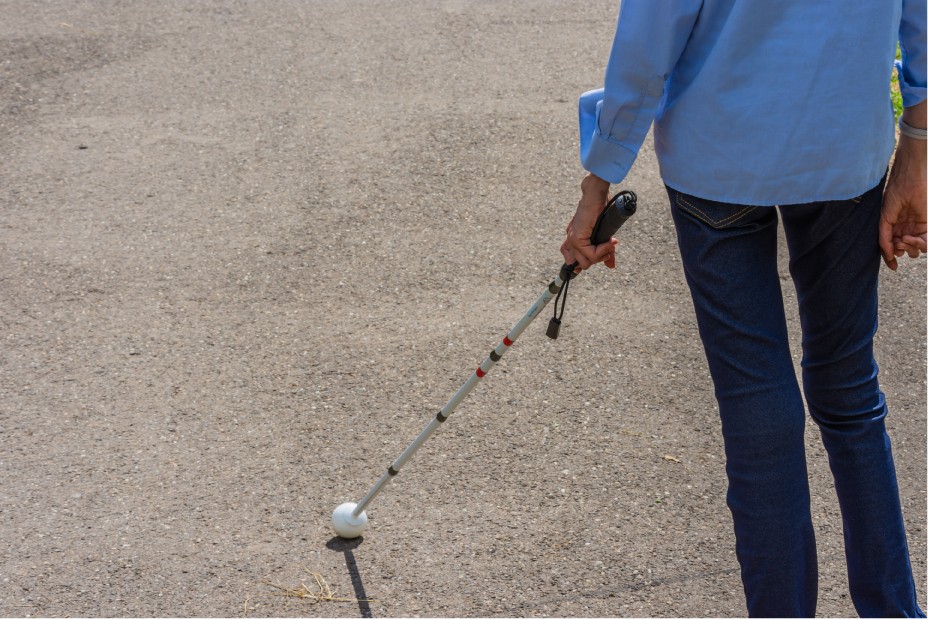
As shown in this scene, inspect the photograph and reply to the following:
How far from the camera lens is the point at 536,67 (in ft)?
21.1

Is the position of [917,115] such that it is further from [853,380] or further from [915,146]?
[853,380]

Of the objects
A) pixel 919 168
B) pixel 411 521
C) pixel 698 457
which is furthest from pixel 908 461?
pixel 411 521

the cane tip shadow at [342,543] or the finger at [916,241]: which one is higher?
the finger at [916,241]

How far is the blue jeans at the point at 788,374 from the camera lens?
2205mm

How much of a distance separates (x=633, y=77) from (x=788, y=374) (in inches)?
29.2

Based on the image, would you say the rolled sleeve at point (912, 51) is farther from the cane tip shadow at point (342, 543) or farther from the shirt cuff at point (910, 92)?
the cane tip shadow at point (342, 543)

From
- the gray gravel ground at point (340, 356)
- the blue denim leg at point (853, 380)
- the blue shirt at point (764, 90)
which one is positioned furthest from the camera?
the gray gravel ground at point (340, 356)

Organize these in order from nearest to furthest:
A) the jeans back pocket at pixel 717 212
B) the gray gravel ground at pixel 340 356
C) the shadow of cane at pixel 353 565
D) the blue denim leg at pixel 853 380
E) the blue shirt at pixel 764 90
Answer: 1. the blue shirt at pixel 764 90
2. the jeans back pocket at pixel 717 212
3. the blue denim leg at pixel 853 380
4. the shadow of cane at pixel 353 565
5. the gray gravel ground at pixel 340 356

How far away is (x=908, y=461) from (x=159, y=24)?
563 cm

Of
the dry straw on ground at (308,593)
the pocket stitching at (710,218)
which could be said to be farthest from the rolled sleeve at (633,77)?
the dry straw on ground at (308,593)

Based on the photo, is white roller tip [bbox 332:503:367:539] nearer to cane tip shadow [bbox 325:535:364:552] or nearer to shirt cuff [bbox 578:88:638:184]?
cane tip shadow [bbox 325:535:364:552]

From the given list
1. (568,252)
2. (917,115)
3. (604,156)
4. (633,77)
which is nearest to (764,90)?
(633,77)

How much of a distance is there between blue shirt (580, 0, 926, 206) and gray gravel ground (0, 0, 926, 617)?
4.38 ft

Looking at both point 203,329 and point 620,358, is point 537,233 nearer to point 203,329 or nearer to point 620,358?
point 620,358
